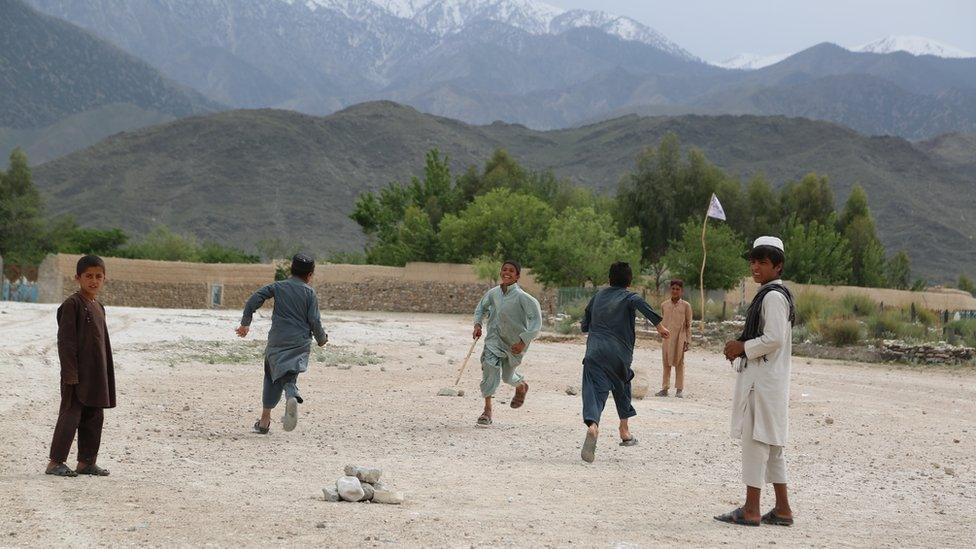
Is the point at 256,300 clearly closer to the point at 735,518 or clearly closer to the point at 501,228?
the point at 735,518

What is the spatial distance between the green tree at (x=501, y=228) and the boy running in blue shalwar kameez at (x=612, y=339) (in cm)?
4390

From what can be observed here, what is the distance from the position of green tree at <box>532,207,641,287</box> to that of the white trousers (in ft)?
133

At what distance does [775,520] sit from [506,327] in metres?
5.32

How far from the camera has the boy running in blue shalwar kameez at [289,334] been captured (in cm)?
1096

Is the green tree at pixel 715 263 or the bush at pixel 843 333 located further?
the green tree at pixel 715 263

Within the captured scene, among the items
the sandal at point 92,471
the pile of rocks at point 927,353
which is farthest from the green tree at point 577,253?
the sandal at point 92,471

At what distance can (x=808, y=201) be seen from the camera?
7381cm

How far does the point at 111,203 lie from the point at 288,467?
100506mm

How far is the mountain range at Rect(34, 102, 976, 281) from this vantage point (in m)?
103

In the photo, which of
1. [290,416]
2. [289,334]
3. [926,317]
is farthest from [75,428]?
[926,317]

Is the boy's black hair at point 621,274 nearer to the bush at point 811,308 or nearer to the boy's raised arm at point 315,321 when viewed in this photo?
the boy's raised arm at point 315,321

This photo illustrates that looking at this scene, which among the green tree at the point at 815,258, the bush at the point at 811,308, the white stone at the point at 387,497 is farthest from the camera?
the green tree at the point at 815,258

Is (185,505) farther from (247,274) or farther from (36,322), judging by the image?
(247,274)

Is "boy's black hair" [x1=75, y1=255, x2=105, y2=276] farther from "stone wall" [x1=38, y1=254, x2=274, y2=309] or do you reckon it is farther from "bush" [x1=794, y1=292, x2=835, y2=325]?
"stone wall" [x1=38, y1=254, x2=274, y2=309]
